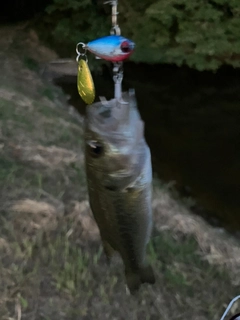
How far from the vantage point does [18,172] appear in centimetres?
274

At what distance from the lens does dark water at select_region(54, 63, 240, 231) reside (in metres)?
3.58

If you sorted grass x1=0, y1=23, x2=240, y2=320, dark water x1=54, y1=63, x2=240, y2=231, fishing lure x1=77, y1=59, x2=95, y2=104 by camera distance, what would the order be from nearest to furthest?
fishing lure x1=77, y1=59, x2=95, y2=104 → grass x1=0, y1=23, x2=240, y2=320 → dark water x1=54, y1=63, x2=240, y2=231

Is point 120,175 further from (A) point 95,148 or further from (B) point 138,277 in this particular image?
(B) point 138,277

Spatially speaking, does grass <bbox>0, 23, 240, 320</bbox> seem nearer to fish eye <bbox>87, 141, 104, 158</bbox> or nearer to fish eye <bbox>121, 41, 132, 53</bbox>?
fish eye <bbox>87, 141, 104, 158</bbox>

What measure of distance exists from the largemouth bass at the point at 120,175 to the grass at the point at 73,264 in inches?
36.3

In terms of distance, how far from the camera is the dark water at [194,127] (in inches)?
141

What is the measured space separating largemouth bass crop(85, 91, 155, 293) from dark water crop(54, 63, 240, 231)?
214cm

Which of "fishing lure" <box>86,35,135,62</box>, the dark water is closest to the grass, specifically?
the dark water

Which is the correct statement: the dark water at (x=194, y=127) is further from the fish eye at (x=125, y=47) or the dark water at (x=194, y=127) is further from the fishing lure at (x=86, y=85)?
the fish eye at (x=125, y=47)

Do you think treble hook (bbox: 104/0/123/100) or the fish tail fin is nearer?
treble hook (bbox: 104/0/123/100)

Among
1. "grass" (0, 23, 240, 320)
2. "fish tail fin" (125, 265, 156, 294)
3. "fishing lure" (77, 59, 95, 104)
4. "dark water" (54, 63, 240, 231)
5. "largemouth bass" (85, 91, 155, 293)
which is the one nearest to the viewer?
"largemouth bass" (85, 91, 155, 293)

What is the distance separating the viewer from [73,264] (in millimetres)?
2213

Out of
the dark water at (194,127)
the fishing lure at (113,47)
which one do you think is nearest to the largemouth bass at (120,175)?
the fishing lure at (113,47)

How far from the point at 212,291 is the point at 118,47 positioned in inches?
62.6
